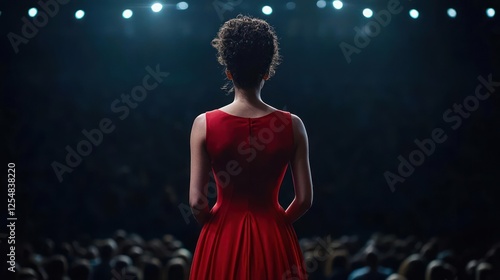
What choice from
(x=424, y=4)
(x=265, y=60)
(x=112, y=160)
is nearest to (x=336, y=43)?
(x=424, y=4)

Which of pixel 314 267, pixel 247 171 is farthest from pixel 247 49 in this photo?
pixel 314 267

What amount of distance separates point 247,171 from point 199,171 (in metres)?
0.17

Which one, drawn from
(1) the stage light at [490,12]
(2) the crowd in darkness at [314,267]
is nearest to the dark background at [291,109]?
(1) the stage light at [490,12]

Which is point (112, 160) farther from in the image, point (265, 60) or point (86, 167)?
point (265, 60)

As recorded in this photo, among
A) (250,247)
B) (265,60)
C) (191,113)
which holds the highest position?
(191,113)

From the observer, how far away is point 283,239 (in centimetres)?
224

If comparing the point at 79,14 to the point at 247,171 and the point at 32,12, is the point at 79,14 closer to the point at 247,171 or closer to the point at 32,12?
the point at 32,12

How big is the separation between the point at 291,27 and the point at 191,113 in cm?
210

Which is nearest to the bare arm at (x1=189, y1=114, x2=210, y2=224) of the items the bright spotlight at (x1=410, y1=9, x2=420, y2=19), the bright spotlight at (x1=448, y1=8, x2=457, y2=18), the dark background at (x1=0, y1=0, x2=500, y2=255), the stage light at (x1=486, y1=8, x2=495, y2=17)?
the dark background at (x1=0, y1=0, x2=500, y2=255)

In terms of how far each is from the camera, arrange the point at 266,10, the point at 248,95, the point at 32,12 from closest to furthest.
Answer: the point at 248,95
the point at 32,12
the point at 266,10

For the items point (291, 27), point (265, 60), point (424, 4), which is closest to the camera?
point (265, 60)

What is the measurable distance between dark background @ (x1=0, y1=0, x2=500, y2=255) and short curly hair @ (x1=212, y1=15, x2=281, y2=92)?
21.2 feet
